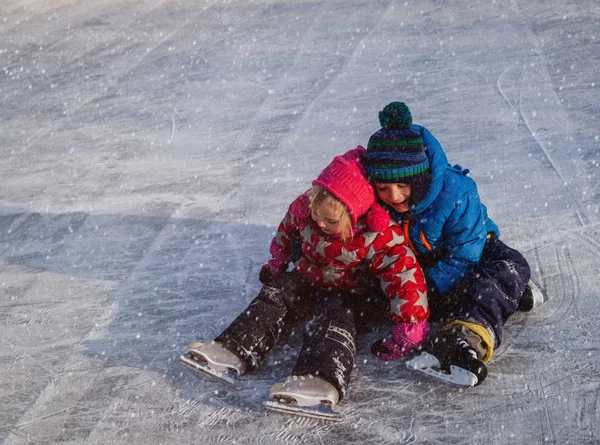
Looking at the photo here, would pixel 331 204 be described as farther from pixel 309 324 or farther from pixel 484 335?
pixel 484 335

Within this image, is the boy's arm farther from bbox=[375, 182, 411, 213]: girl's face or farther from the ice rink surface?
the ice rink surface

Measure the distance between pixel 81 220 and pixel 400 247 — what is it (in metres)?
2.41

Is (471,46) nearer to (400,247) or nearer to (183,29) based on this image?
(183,29)

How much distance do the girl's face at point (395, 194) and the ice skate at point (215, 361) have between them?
885mm

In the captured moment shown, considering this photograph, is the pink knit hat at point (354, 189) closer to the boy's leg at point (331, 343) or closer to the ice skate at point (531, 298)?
the boy's leg at point (331, 343)

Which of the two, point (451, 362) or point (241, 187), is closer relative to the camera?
point (451, 362)

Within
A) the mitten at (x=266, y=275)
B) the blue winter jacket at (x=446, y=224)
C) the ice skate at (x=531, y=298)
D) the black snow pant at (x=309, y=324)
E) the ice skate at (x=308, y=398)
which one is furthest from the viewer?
the mitten at (x=266, y=275)

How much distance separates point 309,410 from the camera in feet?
8.39

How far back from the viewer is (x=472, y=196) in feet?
9.28

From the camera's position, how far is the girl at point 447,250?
105 inches

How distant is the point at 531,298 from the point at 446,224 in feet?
1.84

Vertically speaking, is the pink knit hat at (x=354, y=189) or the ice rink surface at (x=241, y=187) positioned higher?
Result: the pink knit hat at (x=354, y=189)

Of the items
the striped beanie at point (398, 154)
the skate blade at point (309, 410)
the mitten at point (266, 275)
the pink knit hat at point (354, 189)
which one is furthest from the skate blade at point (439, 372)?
the mitten at point (266, 275)

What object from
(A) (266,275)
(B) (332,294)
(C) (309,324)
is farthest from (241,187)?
(C) (309,324)
